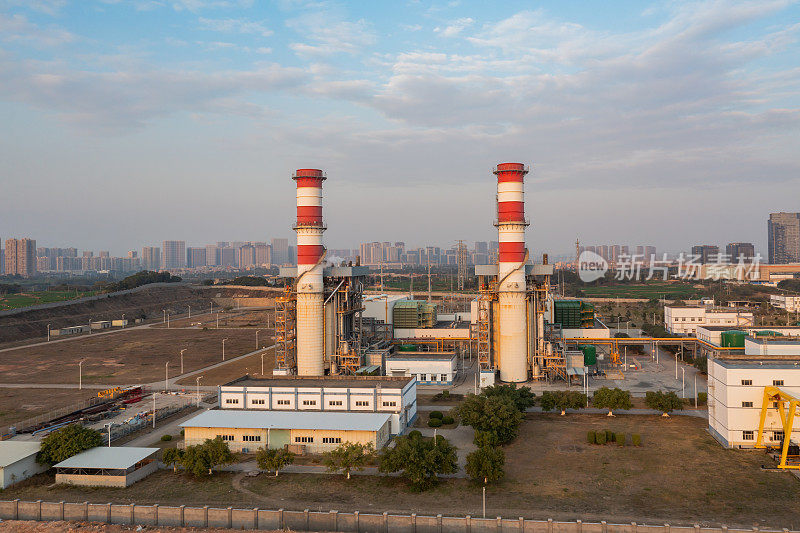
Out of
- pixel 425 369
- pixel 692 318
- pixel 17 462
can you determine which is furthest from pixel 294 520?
pixel 692 318

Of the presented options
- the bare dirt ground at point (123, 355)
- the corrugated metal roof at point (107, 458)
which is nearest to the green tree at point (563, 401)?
the corrugated metal roof at point (107, 458)

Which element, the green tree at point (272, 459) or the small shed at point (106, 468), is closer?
the small shed at point (106, 468)

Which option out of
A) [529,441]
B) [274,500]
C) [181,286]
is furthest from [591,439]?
[181,286]

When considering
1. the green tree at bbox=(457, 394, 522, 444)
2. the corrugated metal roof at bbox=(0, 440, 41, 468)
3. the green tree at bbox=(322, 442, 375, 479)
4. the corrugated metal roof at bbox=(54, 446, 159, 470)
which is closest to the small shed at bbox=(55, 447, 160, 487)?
the corrugated metal roof at bbox=(54, 446, 159, 470)

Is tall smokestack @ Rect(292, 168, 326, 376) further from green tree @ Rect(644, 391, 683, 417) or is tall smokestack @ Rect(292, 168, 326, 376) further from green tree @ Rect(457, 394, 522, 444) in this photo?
green tree @ Rect(644, 391, 683, 417)

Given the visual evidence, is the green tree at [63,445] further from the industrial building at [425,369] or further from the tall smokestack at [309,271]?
the industrial building at [425,369]

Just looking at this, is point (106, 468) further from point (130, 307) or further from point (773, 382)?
point (130, 307)
